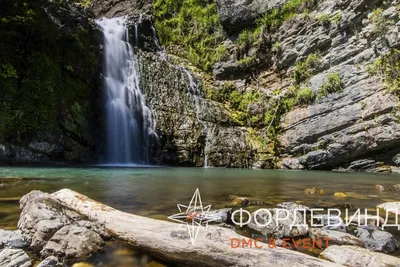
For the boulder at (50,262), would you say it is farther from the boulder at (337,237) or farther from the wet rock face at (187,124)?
the wet rock face at (187,124)

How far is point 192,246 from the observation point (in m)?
2.50

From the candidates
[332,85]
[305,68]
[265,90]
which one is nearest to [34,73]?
[265,90]

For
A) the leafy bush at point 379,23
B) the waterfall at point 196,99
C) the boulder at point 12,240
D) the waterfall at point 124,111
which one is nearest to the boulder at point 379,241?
the boulder at point 12,240

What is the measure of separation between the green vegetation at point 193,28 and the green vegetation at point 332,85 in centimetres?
870

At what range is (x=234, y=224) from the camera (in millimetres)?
3951

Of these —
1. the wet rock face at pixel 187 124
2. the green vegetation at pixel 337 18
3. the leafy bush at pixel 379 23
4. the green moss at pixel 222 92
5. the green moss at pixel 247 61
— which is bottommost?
the wet rock face at pixel 187 124

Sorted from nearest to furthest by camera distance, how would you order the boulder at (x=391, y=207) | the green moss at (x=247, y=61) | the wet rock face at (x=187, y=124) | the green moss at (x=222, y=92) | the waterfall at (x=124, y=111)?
the boulder at (x=391, y=207), the waterfall at (x=124, y=111), the wet rock face at (x=187, y=124), the green moss at (x=222, y=92), the green moss at (x=247, y=61)

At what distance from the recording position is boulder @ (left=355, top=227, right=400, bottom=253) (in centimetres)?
303

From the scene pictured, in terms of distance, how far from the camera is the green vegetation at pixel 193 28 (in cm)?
2408

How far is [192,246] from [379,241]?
6.68 feet

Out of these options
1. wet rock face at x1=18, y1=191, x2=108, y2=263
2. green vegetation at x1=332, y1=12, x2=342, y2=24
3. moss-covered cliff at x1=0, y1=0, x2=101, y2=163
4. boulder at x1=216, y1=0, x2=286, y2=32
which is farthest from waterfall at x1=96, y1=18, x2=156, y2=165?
wet rock face at x1=18, y1=191, x2=108, y2=263

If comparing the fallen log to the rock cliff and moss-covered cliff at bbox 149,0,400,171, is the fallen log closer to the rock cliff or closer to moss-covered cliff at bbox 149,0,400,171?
the rock cliff

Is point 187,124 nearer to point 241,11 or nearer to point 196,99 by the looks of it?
point 196,99

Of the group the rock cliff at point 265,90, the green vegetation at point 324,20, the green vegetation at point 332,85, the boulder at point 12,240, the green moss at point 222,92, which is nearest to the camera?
the boulder at point 12,240
